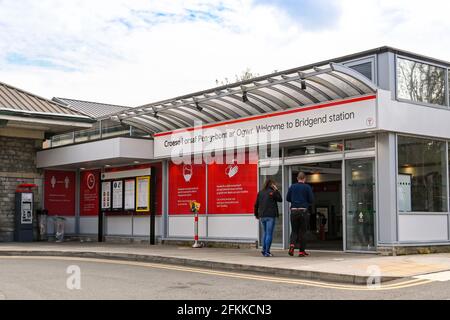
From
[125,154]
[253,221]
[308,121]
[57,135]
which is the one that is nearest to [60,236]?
[57,135]

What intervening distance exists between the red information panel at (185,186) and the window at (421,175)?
6.16 meters

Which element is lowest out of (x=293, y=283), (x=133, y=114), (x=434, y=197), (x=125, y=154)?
(x=293, y=283)

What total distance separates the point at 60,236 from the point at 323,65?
39.8 ft

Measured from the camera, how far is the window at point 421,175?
1414 cm

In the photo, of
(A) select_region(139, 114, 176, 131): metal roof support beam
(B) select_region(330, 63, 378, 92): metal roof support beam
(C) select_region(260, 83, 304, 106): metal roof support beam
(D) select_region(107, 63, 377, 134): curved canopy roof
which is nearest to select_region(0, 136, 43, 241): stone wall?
(D) select_region(107, 63, 377, 134): curved canopy roof

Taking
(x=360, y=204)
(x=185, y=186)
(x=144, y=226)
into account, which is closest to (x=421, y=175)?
(x=360, y=204)

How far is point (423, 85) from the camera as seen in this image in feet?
48.5

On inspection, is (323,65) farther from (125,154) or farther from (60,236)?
(60,236)

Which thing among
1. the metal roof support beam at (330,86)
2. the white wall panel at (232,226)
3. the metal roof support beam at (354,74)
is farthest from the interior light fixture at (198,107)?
the metal roof support beam at (354,74)

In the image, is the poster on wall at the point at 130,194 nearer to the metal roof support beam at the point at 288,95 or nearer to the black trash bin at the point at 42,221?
the black trash bin at the point at 42,221

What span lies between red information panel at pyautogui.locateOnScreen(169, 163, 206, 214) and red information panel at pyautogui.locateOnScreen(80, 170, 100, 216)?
12.9ft

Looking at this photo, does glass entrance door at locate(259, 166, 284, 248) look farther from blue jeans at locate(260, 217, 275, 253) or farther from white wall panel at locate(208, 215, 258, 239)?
blue jeans at locate(260, 217, 275, 253)

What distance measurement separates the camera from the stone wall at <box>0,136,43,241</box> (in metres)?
21.5
